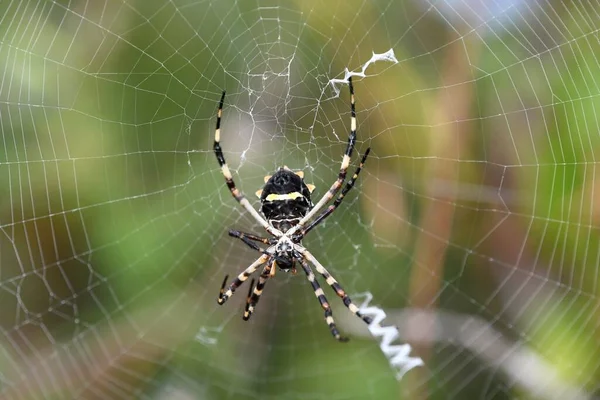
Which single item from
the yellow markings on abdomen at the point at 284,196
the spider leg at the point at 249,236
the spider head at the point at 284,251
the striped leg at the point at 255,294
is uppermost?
the yellow markings on abdomen at the point at 284,196

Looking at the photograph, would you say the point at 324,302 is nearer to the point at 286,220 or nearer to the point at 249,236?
the point at 286,220

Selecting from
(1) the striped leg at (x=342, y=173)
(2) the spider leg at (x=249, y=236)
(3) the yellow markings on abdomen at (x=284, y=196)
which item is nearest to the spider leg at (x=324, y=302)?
(2) the spider leg at (x=249, y=236)

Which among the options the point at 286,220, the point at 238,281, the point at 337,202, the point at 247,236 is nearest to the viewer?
the point at 337,202

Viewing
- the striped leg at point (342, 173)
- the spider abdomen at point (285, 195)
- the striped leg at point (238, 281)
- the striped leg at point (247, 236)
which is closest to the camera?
the striped leg at point (342, 173)

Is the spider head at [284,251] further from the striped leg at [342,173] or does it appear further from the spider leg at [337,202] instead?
the striped leg at [342,173]

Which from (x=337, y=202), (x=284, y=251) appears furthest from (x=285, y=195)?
(x=284, y=251)

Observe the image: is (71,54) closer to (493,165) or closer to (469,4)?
(469,4)

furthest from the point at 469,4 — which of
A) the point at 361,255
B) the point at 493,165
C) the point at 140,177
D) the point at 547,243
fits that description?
the point at 140,177
